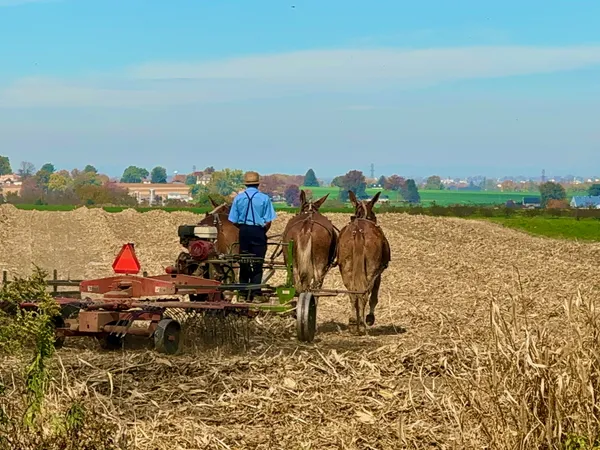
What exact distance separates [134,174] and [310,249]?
163 metres

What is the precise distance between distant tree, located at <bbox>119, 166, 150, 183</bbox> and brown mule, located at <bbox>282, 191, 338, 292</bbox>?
155 m

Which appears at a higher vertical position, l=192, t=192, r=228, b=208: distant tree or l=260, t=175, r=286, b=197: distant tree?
l=260, t=175, r=286, b=197: distant tree

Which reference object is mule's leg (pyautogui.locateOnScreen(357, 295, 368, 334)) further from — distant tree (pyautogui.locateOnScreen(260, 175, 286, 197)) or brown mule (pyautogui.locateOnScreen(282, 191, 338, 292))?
distant tree (pyautogui.locateOnScreen(260, 175, 286, 197))

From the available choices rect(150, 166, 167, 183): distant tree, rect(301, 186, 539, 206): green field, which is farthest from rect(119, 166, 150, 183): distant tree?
rect(301, 186, 539, 206): green field

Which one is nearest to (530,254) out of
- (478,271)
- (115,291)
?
(478,271)

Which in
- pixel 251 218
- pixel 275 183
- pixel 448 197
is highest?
pixel 275 183

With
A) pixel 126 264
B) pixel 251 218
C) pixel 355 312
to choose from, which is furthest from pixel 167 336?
pixel 355 312

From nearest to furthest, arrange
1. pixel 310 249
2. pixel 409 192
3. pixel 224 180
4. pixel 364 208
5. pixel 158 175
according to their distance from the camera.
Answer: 1. pixel 310 249
2. pixel 364 208
3. pixel 224 180
4. pixel 409 192
5. pixel 158 175

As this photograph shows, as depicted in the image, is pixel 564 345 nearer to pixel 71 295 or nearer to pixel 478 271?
pixel 71 295

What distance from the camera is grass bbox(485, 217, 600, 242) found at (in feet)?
149

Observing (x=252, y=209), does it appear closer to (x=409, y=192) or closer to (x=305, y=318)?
(x=305, y=318)

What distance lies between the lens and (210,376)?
29.3 feet

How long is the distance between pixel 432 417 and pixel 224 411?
154cm

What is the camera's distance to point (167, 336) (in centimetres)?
1026
